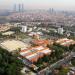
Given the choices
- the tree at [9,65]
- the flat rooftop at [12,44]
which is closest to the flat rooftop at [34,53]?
the tree at [9,65]

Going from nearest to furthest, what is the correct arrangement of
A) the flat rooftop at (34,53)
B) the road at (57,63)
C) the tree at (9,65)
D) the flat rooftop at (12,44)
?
the tree at (9,65) → the road at (57,63) → the flat rooftop at (34,53) → the flat rooftop at (12,44)

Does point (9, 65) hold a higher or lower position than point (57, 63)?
higher

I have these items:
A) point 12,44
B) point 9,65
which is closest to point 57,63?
point 9,65

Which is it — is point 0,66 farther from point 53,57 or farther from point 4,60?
point 53,57

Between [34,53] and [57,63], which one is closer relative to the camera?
[57,63]

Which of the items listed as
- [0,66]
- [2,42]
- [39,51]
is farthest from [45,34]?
[0,66]

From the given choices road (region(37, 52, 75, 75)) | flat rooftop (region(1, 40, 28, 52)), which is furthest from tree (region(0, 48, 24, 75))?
flat rooftop (region(1, 40, 28, 52))

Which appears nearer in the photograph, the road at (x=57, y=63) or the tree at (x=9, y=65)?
the tree at (x=9, y=65)

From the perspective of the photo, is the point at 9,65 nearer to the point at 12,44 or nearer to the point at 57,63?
the point at 57,63

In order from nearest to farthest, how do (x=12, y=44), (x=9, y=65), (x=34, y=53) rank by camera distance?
1. (x=9, y=65)
2. (x=34, y=53)
3. (x=12, y=44)

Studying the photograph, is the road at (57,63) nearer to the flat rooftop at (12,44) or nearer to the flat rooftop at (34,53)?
the flat rooftop at (34,53)

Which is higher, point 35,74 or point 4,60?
point 4,60
